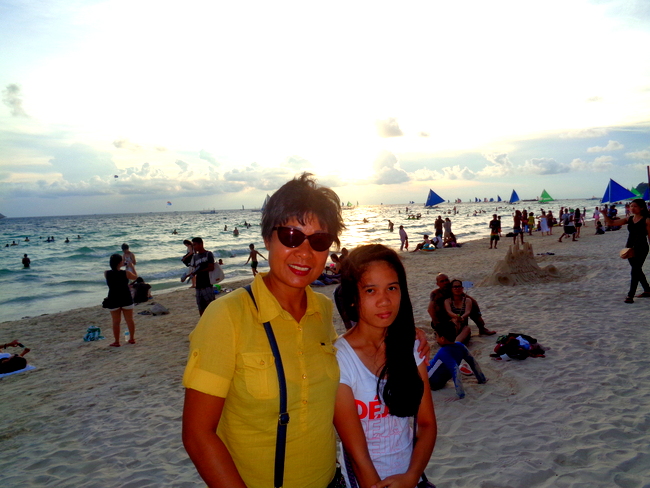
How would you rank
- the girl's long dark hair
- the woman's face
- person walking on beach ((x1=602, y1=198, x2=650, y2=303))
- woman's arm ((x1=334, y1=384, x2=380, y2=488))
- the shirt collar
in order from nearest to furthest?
1. the shirt collar
2. the woman's face
3. woman's arm ((x1=334, y1=384, x2=380, y2=488))
4. the girl's long dark hair
5. person walking on beach ((x1=602, y1=198, x2=650, y2=303))

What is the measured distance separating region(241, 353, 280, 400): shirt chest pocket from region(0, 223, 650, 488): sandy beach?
3015 millimetres

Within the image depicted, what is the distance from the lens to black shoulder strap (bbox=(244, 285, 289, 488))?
4.90 ft

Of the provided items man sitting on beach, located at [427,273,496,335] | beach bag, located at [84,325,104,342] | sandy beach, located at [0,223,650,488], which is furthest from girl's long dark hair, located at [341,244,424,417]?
beach bag, located at [84,325,104,342]

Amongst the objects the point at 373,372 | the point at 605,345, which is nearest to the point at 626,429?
the point at 605,345

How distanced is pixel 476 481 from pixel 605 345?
4.39 meters

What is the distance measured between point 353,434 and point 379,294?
67 centimetres

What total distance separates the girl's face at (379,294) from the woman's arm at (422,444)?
35 centimetres

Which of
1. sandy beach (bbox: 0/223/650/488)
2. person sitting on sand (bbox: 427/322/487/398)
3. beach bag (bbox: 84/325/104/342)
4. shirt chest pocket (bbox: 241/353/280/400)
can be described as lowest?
beach bag (bbox: 84/325/104/342)

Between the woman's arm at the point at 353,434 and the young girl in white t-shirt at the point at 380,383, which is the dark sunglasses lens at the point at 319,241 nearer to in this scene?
the young girl in white t-shirt at the point at 380,383

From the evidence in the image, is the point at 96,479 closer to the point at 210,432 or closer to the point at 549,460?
the point at 210,432

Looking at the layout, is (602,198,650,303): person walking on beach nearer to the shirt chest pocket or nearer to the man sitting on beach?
the man sitting on beach

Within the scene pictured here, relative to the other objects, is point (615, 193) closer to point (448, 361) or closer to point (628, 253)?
point (628, 253)

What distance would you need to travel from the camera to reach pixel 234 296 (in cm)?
158

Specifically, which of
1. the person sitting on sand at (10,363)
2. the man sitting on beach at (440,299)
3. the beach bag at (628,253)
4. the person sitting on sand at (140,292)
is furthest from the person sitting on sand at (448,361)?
the person sitting on sand at (140,292)
